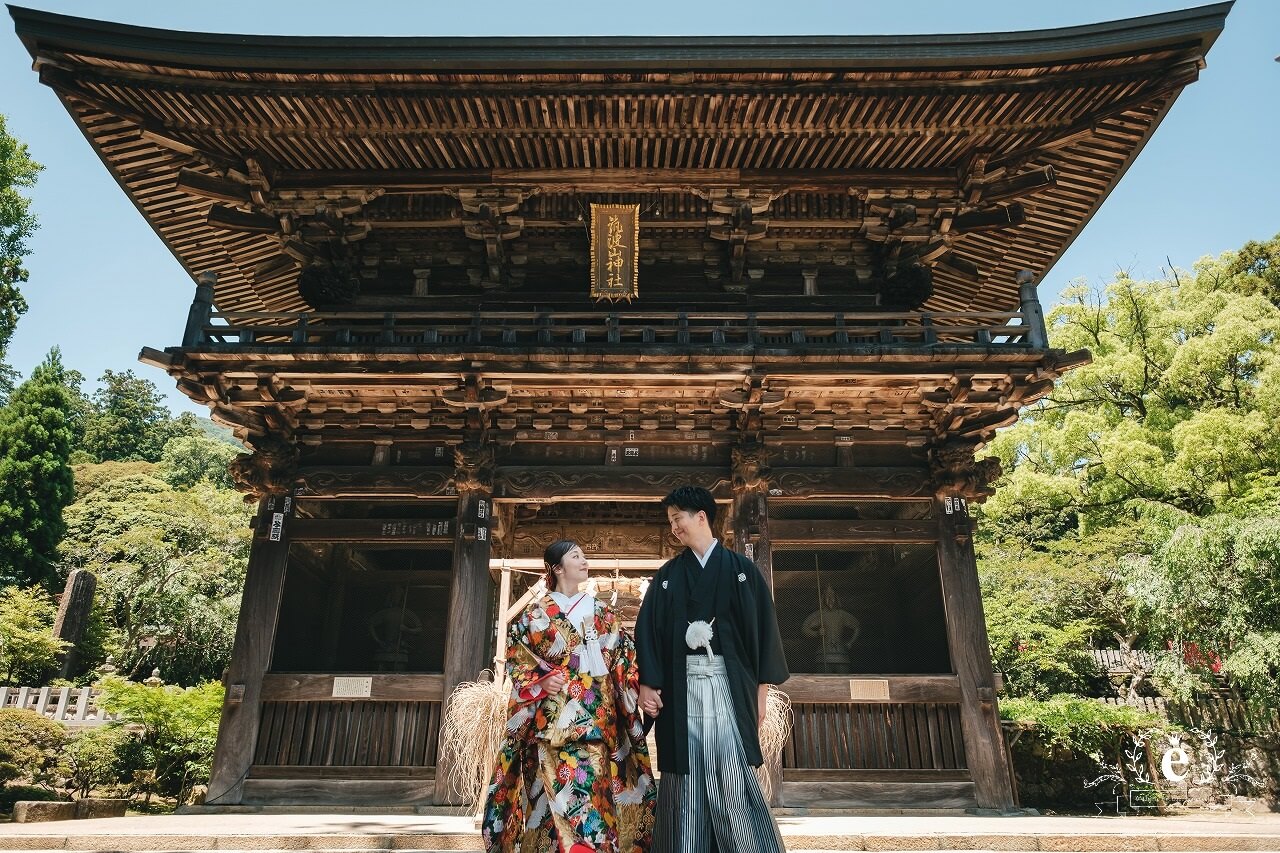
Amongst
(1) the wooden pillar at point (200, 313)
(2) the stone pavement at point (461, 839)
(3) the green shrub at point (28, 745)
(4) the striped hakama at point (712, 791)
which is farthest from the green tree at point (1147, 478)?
(3) the green shrub at point (28, 745)

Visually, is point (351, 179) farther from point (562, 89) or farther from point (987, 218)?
point (987, 218)

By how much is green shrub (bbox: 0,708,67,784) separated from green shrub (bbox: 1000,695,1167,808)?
51.8 feet

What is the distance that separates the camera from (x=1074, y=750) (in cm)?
1328

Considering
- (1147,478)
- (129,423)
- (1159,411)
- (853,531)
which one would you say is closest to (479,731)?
(853,531)

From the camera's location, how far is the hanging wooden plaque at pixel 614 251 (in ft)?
29.4

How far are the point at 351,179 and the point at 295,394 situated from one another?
265 cm

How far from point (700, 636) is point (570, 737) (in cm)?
88

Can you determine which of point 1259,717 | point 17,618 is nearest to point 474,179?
point 1259,717

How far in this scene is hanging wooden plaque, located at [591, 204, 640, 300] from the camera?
897cm

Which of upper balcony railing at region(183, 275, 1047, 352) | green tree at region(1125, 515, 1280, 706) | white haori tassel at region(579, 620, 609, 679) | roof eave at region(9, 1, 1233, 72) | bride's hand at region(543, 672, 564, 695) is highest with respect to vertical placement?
roof eave at region(9, 1, 1233, 72)

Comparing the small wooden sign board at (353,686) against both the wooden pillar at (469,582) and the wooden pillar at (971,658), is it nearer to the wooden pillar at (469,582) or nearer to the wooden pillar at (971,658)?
the wooden pillar at (469,582)

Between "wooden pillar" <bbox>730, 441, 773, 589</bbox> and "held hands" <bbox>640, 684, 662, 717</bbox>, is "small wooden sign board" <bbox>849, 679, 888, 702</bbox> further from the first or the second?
"held hands" <bbox>640, 684, 662, 717</bbox>

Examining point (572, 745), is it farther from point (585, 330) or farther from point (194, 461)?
point (194, 461)

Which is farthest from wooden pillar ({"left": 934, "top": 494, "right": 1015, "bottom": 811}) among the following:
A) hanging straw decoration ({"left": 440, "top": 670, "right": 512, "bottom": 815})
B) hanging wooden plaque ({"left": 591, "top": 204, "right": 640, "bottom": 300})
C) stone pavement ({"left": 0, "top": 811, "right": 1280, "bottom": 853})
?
hanging straw decoration ({"left": 440, "top": 670, "right": 512, "bottom": 815})
